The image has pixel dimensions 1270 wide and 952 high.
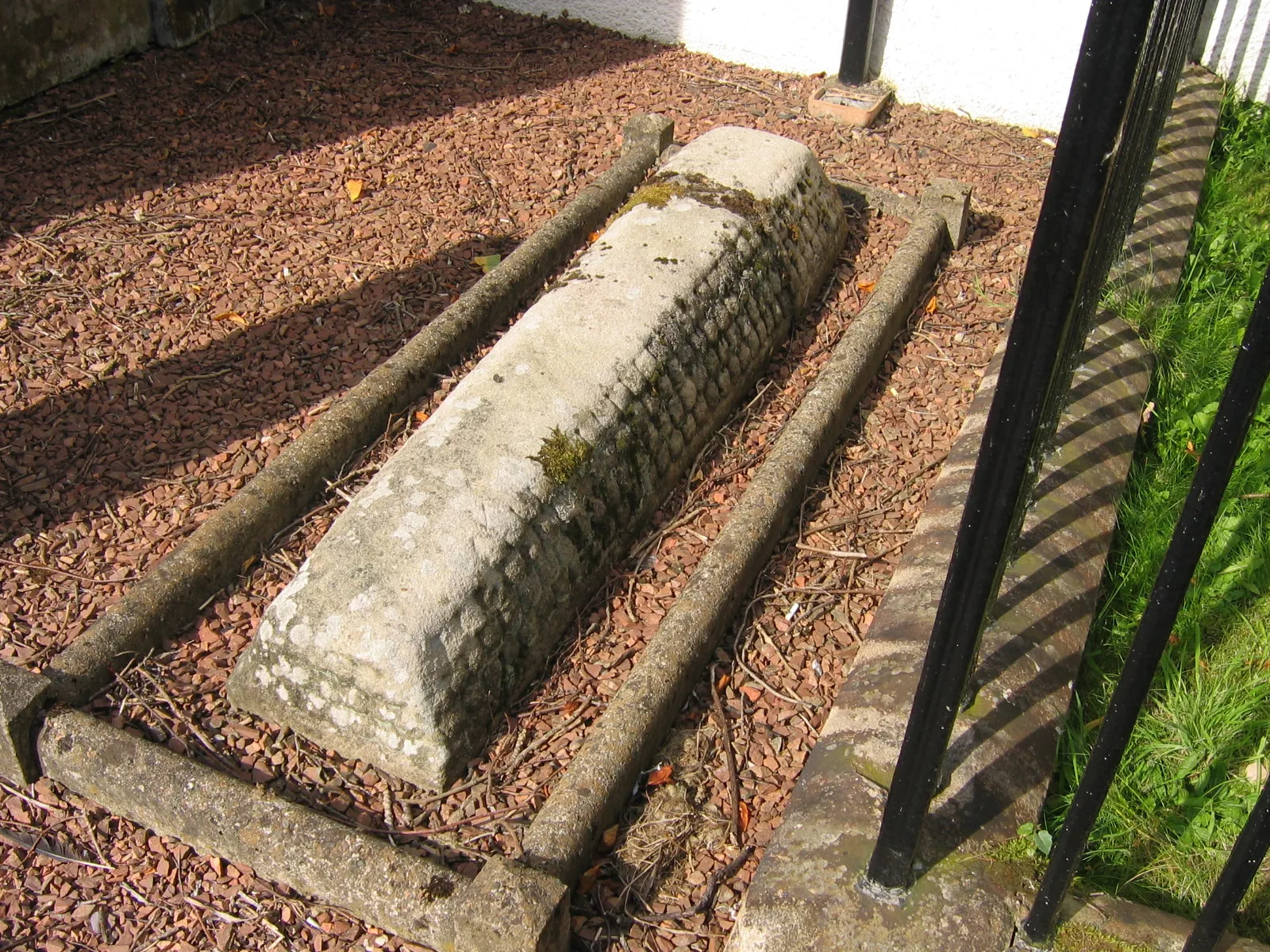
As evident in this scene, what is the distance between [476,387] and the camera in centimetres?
377

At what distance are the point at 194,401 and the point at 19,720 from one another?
6.24ft

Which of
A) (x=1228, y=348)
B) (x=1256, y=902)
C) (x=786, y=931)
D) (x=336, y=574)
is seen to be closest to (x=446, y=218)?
(x=336, y=574)

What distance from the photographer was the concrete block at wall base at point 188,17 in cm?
713

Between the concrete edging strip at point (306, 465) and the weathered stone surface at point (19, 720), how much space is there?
80 millimetres

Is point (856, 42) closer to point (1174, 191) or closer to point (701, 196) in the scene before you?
point (1174, 191)

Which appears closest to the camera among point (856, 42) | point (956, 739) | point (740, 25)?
point (956, 739)

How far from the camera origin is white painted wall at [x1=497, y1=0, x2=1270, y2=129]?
22.5 ft

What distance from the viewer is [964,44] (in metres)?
7.07

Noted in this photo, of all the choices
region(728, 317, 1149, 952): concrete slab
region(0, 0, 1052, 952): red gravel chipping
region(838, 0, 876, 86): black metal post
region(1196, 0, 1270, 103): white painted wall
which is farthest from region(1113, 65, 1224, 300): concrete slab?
region(838, 0, 876, 86): black metal post

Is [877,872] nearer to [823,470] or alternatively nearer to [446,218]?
[823,470]

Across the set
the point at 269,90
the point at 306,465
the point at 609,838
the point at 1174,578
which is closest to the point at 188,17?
the point at 269,90

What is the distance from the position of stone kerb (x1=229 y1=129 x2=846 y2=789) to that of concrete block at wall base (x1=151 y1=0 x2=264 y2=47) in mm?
4270

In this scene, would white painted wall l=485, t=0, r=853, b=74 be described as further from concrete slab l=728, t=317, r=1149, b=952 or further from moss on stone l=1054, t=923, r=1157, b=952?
moss on stone l=1054, t=923, r=1157, b=952

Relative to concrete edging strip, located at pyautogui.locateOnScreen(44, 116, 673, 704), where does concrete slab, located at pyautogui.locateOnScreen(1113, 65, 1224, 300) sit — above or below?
above
